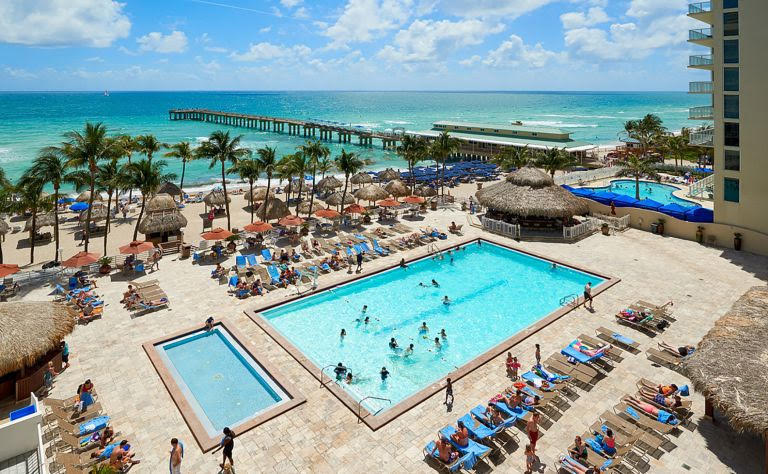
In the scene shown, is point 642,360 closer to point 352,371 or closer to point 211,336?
point 352,371

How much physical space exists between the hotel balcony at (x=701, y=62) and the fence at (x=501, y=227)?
1425 cm

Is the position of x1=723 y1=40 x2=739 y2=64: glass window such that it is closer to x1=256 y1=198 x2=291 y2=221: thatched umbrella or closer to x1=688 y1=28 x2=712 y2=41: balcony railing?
x1=688 y1=28 x2=712 y2=41: balcony railing

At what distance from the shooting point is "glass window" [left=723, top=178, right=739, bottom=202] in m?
23.5

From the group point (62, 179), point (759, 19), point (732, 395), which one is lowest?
point (732, 395)

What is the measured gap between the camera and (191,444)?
10641mm

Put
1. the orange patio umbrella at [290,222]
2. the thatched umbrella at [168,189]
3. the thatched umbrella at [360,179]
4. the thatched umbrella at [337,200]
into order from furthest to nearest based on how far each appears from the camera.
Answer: the thatched umbrella at [360,179]
the thatched umbrella at [168,189]
the thatched umbrella at [337,200]
the orange patio umbrella at [290,222]

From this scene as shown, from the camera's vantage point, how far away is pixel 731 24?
22.9 metres

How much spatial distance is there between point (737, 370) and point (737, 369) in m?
0.03

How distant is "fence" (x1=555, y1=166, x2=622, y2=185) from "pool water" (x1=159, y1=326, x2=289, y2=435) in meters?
33.4

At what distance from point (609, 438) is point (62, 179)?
88.4ft

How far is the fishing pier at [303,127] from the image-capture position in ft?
285

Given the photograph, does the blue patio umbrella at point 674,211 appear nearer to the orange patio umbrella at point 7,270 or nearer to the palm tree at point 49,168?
the palm tree at point 49,168

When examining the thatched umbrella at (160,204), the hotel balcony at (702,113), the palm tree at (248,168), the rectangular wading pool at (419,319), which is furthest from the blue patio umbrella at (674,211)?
the thatched umbrella at (160,204)

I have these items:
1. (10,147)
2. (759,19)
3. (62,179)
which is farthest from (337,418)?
(10,147)
